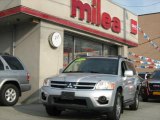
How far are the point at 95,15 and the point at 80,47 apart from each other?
5.87 feet

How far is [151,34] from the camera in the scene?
43125 millimetres

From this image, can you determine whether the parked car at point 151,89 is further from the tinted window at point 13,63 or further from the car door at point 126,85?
the tinted window at point 13,63

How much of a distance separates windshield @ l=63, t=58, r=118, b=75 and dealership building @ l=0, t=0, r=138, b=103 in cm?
401

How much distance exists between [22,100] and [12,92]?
2647 mm

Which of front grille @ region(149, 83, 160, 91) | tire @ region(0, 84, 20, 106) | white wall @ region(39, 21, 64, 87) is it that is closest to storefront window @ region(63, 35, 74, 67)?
white wall @ region(39, 21, 64, 87)

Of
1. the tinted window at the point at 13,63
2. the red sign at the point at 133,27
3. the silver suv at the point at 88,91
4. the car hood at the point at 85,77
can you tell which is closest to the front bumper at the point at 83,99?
the silver suv at the point at 88,91

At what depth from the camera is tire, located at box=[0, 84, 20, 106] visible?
1175 cm

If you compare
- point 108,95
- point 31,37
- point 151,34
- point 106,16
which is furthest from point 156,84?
point 151,34

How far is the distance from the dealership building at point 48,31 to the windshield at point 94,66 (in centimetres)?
401

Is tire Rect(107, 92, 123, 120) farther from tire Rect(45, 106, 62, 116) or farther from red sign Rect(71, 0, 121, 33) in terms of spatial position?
red sign Rect(71, 0, 121, 33)

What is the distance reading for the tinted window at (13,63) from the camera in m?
12.4

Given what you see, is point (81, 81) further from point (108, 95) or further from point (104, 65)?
point (104, 65)

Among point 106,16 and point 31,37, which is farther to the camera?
point 106,16

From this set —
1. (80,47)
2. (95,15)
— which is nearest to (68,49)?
(80,47)
